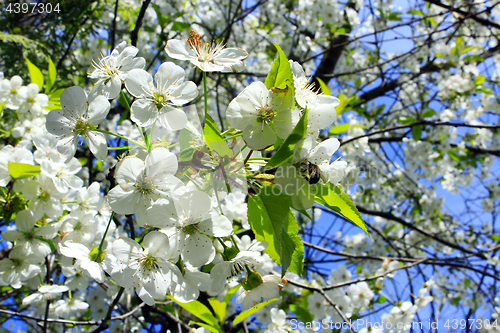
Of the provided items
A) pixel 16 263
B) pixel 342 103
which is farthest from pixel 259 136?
pixel 342 103

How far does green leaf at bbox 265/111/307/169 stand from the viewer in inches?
28.2

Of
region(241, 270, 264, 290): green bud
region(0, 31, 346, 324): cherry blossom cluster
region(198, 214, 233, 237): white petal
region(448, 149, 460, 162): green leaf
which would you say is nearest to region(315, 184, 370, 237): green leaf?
region(0, 31, 346, 324): cherry blossom cluster

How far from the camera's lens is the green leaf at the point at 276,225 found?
31.6 inches

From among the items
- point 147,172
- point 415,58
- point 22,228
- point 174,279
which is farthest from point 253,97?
point 415,58

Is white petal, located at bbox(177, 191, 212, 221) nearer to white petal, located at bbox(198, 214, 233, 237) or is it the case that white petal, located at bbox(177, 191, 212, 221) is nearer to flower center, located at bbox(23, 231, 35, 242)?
white petal, located at bbox(198, 214, 233, 237)

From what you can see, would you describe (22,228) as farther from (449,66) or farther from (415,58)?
(415,58)

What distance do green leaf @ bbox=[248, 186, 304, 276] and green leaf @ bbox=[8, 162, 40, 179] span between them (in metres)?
0.90

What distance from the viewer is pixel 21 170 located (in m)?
1.13

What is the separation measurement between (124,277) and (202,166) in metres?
0.39

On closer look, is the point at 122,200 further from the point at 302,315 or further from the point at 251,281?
the point at 302,315

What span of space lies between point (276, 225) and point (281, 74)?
16.2 inches

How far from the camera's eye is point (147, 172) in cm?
78

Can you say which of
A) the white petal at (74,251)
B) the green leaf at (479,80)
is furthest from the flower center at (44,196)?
the green leaf at (479,80)

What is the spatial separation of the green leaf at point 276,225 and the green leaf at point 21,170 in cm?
90
